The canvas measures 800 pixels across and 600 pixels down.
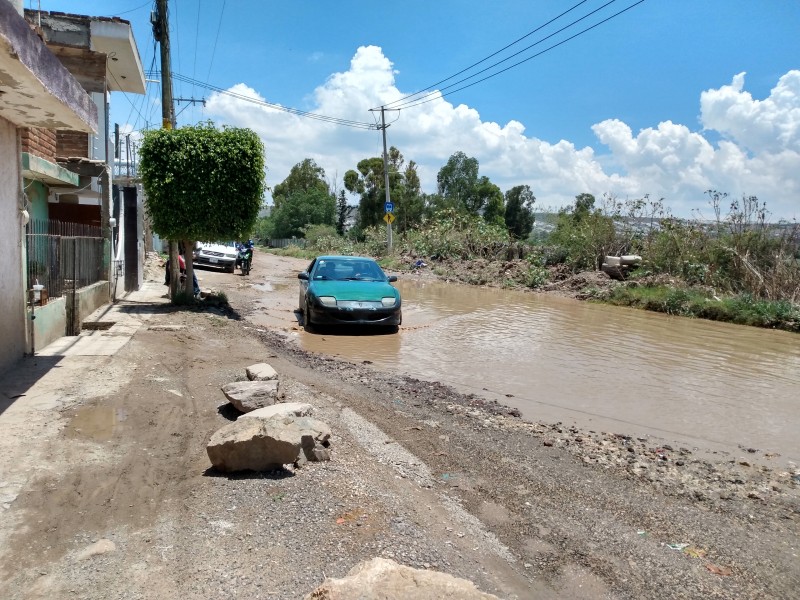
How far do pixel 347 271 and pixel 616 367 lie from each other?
5654mm

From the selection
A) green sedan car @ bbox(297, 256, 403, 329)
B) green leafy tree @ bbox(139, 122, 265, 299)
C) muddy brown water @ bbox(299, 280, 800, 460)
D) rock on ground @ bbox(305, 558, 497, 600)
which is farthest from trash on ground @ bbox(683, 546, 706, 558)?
green leafy tree @ bbox(139, 122, 265, 299)

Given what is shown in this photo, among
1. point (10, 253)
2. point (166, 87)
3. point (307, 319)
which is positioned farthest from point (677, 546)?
point (166, 87)

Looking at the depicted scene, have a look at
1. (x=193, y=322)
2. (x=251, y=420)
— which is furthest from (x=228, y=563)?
(x=193, y=322)

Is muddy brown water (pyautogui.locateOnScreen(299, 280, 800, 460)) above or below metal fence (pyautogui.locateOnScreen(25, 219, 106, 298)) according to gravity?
below

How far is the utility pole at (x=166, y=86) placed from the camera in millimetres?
13891

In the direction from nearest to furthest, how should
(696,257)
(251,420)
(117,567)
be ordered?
(117,567), (251,420), (696,257)

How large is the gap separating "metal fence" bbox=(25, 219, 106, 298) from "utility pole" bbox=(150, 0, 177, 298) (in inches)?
60.7

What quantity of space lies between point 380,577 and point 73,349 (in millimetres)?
7177

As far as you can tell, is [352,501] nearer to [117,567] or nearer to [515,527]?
[515,527]

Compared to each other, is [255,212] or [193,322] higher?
[255,212]

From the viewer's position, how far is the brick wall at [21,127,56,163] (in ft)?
33.2

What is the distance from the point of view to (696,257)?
797 inches

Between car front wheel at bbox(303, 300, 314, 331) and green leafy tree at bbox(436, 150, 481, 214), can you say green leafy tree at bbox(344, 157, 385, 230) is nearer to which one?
green leafy tree at bbox(436, 150, 481, 214)

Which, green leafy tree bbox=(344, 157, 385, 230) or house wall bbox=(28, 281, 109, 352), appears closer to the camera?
house wall bbox=(28, 281, 109, 352)
